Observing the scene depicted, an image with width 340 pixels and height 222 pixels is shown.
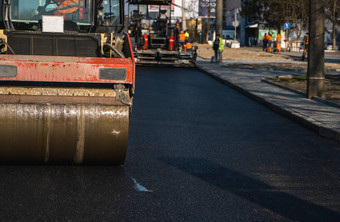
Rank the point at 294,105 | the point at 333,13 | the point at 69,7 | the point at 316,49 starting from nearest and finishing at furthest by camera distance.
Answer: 1. the point at 69,7
2. the point at 294,105
3. the point at 316,49
4. the point at 333,13

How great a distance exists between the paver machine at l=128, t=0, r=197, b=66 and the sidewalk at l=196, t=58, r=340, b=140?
833 cm

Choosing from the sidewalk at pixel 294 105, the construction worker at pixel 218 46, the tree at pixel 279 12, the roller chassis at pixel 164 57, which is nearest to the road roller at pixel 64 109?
the sidewalk at pixel 294 105

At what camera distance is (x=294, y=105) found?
13695 mm

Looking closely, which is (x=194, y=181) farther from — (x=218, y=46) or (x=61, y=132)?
(x=218, y=46)

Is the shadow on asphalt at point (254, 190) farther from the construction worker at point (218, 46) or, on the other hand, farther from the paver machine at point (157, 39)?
the construction worker at point (218, 46)

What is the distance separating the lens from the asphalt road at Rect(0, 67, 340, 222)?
546cm

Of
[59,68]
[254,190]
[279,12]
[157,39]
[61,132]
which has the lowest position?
[254,190]

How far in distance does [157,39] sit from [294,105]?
1935 cm

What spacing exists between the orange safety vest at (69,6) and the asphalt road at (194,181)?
2112mm

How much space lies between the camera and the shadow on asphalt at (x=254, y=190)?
5523 mm

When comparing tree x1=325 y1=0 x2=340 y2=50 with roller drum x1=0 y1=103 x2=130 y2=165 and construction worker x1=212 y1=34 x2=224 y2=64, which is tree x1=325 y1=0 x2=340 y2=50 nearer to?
construction worker x1=212 y1=34 x2=224 y2=64

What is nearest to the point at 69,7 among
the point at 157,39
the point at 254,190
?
the point at 254,190

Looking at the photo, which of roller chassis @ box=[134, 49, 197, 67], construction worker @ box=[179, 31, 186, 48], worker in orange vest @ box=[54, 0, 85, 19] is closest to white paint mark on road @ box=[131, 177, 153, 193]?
worker in orange vest @ box=[54, 0, 85, 19]

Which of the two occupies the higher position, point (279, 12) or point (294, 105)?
point (279, 12)
